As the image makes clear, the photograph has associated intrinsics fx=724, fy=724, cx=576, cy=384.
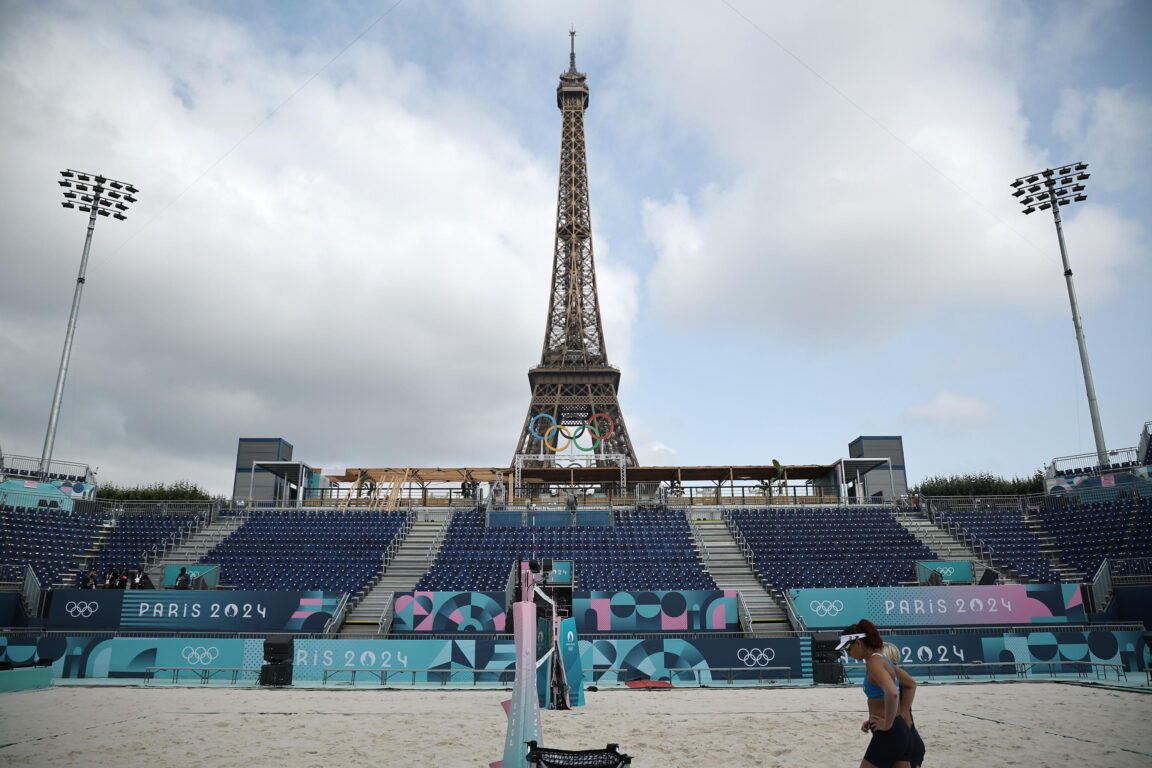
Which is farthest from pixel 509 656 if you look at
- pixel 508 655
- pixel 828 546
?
pixel 828 546

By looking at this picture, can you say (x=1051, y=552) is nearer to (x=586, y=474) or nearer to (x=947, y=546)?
(x=947, y=546)

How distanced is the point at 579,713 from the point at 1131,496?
29.1m

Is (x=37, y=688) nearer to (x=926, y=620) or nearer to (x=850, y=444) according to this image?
(x=926, y=620)

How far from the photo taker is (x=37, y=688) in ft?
54.0

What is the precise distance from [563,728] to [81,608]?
19545mm

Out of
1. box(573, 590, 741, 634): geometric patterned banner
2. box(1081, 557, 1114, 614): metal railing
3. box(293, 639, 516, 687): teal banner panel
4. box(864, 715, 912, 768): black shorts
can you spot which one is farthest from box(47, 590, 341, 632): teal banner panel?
box(1081, 557, 1114, 614): metal railing

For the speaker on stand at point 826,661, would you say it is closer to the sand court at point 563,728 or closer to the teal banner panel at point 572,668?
the sand court at point 563,728

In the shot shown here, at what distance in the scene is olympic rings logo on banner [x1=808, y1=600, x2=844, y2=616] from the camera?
23562 mm

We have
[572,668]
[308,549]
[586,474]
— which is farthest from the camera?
[586,474]

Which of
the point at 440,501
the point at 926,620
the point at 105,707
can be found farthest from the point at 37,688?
the point at 926,620

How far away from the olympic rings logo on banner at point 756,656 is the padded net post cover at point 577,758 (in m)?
13.7

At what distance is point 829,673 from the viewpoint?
1805 centimetres

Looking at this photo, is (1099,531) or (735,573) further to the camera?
(1099,531)

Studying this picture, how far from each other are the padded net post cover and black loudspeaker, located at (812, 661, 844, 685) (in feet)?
45.2
